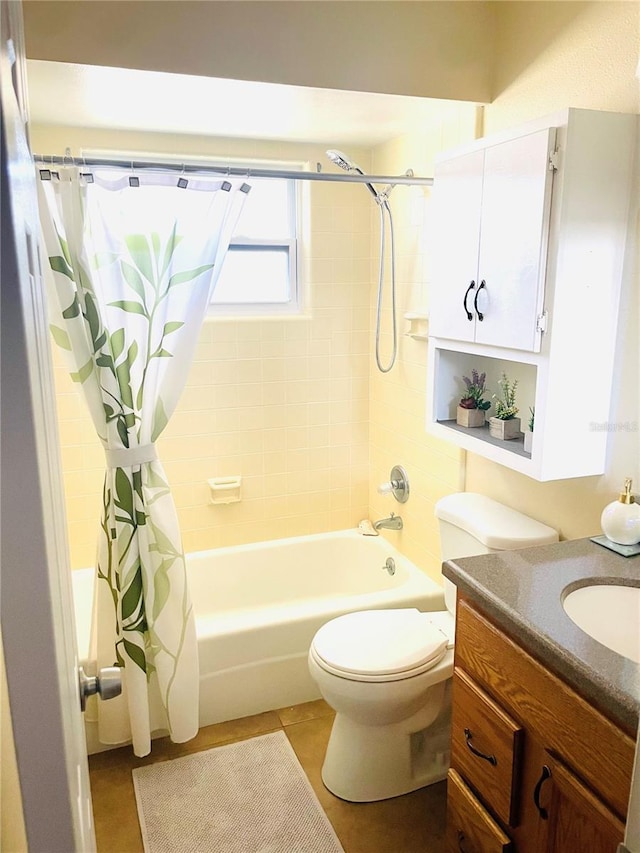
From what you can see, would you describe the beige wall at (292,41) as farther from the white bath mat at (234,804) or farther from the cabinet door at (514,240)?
the white bath mat at (234,804)

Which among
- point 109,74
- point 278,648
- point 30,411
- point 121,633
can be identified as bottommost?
point 278,648

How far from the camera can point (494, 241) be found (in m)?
1.80

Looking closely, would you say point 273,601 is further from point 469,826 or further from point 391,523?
point 469,826

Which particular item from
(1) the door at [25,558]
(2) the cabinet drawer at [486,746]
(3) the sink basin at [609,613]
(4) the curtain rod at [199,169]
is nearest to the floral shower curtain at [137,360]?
(4) the curtain rod at [199,169]

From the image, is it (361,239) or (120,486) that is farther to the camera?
(361,239)

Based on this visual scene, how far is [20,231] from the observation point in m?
0.47

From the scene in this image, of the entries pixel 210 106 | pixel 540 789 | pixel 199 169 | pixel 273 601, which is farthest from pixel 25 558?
pixel 273 601

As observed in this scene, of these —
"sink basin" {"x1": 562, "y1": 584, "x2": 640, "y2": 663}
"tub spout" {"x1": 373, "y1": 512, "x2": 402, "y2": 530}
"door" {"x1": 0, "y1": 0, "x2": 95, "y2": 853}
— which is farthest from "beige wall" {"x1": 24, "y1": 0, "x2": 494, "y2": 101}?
"tub spout" {"x1": 373, "y1": 512, "x2": 402, "y2": 530}

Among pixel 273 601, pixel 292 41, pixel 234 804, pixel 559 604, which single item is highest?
pixel 292 41

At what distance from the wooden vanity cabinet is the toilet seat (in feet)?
1.07

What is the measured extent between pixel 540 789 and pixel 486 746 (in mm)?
186

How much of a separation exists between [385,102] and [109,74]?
2.93 ft

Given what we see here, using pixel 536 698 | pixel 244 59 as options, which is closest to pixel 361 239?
pixel 244 59

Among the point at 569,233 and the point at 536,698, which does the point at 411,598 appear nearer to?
the point at 536,698
